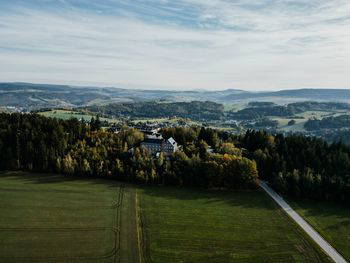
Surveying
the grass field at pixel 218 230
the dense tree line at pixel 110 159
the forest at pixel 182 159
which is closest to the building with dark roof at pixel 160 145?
the forest at pixel 182 159

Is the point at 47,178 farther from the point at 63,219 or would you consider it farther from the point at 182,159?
the point at 182,159

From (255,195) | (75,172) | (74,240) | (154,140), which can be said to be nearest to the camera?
(74,240)

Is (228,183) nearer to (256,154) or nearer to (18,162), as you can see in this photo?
(256,154)

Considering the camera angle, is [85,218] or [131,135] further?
[131,135]

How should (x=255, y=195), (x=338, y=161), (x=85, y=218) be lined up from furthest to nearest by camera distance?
(x=338, y=161) → (x=255, y=195) → (x=85, y=218)

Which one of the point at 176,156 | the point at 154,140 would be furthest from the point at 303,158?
the point at 154,140

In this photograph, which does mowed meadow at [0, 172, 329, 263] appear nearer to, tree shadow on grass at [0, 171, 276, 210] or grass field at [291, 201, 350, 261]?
tree shadow on grass at [0, 171, 276, 210]

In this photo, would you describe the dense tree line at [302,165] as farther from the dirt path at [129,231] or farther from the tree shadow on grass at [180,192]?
the dirt path at [129,231]
